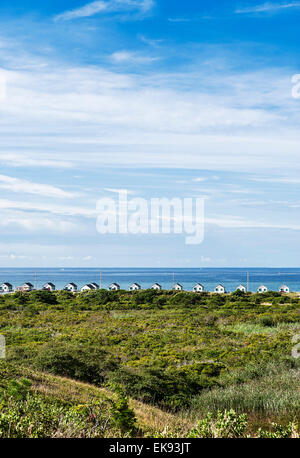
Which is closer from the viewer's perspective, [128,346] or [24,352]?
[24,352]

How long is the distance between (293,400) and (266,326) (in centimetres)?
2432

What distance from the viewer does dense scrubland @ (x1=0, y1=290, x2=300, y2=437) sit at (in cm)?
638

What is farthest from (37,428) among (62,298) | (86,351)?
(62,298)

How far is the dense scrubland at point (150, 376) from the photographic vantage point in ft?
20.9

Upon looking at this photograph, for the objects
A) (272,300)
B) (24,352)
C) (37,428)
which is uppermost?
(37,428)

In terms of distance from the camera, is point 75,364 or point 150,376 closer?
point 150,376

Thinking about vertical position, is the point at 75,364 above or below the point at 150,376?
above

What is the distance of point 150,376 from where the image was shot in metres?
14.9

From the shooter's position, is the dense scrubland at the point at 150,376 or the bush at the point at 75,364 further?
the bush at the point at 75,364

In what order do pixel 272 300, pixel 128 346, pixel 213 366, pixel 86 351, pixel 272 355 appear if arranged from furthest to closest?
1. pixel 272 300
2. pixel 128 346
3. pixel 272 355
4. pixel 213 366
5. pixel 86 351

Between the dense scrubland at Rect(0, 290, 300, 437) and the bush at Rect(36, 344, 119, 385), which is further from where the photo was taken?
the bush at Rect(36, 344, 119, 385)

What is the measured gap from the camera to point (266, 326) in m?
33.5
